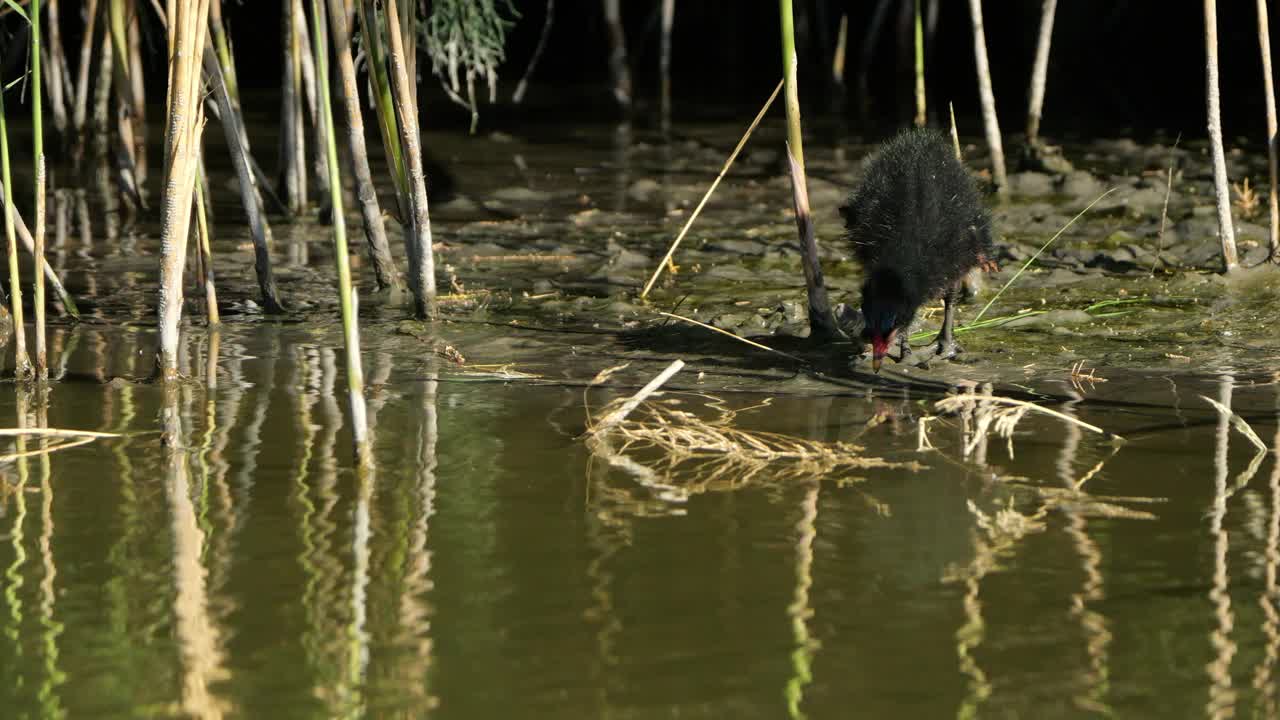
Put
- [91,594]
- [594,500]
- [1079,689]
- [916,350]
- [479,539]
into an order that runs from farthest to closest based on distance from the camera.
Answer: [916,350], [594,500], [479,539], [91,594], [1079,689]

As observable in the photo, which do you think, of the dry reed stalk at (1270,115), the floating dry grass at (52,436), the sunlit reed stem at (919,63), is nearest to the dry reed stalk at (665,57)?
the sunlit reed stem at (919,63)

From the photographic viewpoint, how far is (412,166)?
7.16 m

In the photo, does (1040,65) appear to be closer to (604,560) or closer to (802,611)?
(604,560)

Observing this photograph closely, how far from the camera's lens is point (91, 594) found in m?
4.11

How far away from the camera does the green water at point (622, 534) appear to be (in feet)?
11.8

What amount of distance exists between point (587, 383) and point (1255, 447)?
256 centimetres

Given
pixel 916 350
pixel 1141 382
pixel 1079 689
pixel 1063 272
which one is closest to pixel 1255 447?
pixel 1141 382

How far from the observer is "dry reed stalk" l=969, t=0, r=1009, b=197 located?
9953 millimetres

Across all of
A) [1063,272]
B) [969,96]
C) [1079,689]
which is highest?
[969,96]

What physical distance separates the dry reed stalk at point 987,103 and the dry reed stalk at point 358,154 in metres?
3.94

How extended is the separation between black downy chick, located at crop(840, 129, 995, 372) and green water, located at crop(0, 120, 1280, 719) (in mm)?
293

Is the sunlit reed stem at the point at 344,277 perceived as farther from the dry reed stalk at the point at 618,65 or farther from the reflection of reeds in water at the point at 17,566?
the dry reed stalk at the point at 618,65

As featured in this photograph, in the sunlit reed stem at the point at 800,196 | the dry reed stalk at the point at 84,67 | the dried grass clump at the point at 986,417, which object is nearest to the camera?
the dried grass clump at the point at 986,417

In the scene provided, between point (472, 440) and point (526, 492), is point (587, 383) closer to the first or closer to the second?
point (472, 440)
